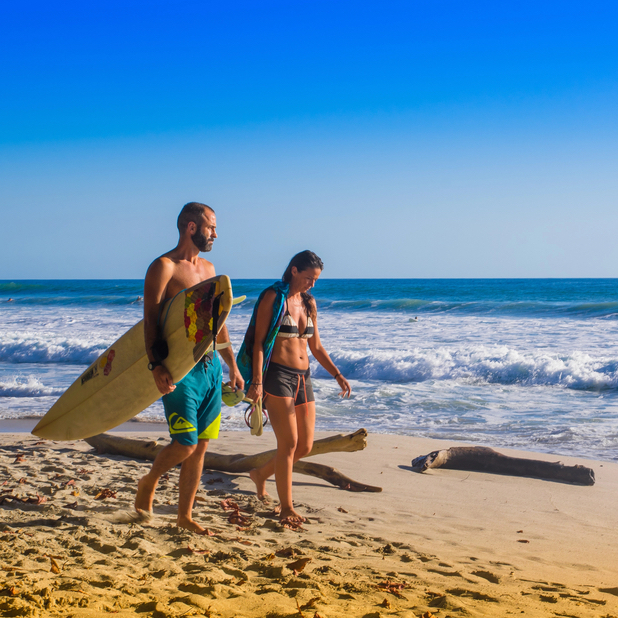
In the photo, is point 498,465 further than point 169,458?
Yes

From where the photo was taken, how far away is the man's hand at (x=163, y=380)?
2.88 meters

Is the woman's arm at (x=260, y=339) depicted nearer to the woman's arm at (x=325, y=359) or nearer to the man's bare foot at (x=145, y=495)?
the woman's arm at (x=325, y=359)

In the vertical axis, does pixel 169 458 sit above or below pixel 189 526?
above

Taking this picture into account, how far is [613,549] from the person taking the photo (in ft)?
11.2

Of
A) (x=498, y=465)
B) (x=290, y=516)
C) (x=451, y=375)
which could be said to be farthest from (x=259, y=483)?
(x=451, y=375)

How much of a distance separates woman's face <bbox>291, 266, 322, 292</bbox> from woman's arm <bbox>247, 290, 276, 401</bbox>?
200 millimetres

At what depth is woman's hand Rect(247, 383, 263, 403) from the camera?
3.46m

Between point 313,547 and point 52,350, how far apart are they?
14.2 meters

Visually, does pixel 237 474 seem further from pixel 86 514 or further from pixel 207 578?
pixel 207 578

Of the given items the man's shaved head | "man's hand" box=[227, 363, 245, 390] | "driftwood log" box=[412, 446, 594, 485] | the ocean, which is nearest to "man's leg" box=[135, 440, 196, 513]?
"man's hand" box=[227, 363, 245, 390]

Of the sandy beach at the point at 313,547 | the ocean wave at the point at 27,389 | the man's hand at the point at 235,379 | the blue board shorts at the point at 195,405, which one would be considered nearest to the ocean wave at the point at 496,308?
the ocean wave at the point at 27,389

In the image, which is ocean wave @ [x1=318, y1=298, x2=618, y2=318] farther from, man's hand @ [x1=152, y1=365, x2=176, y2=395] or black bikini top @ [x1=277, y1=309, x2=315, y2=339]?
man's hand @ [x1=152, y1=365, x2=176, y2=395]

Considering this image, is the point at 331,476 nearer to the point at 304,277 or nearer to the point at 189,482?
the point at 189,482

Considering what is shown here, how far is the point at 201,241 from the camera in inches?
123
